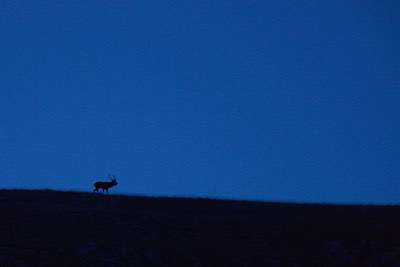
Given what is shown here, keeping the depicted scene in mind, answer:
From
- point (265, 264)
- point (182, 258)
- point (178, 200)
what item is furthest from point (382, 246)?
point (178, 200)

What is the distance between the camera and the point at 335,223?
4672 cm

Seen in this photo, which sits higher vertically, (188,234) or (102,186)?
(102,186)

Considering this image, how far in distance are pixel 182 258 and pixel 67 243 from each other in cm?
528

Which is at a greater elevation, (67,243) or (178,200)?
(178,200)

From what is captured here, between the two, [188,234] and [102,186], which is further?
[102,186]

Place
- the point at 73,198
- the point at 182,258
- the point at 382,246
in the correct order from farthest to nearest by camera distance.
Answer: the point at 73,198 → the point at 382,246 → the point at 182,258

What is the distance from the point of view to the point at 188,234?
143 feet

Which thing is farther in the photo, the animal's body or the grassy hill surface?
the animal's body

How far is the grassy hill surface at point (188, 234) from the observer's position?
39.9 metres

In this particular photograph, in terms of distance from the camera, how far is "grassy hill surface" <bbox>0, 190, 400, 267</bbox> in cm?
3988

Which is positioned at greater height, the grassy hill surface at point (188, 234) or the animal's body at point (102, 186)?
the animal's body at point (102, 186)

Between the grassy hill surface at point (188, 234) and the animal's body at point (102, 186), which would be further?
the animal's body at point (102, 186)

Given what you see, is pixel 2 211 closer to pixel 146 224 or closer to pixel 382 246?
pixel 146 224

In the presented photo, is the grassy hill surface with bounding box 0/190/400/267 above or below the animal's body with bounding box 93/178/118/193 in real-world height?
below
